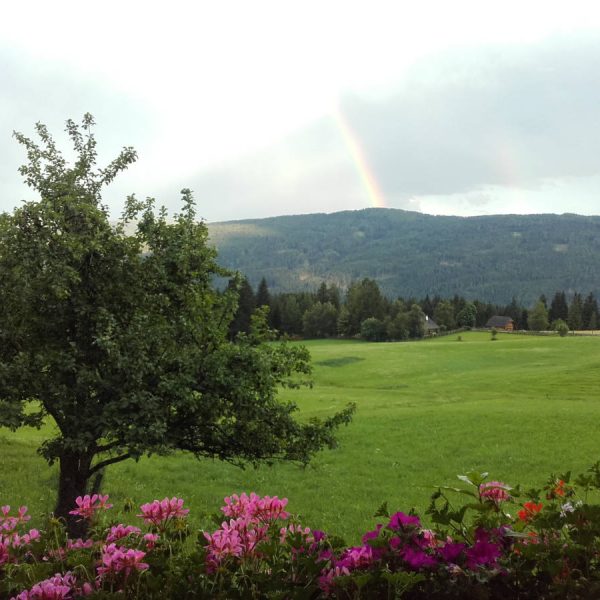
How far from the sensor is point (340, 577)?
9.89ft

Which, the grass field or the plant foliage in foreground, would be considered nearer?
the plant foliage in foreground

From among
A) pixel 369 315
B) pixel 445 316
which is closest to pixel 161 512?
pixel 369 315

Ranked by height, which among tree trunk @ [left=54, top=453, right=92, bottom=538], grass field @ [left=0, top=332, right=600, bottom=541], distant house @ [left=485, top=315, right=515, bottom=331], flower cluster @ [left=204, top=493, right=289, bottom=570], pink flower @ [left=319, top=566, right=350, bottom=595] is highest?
flower cluster @ [left=204, top=493, right=289, bottom=570]

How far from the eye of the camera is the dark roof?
150 metres

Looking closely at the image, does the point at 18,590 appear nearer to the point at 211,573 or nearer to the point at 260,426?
the point at 211,573

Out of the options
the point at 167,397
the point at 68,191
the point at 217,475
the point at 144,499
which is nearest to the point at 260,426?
the point at 167,397

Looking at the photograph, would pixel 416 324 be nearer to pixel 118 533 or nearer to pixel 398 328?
pixel 398 328

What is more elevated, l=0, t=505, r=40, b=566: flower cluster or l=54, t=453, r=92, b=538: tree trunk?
l=0, t=505, r=40, b=566: flower cluster

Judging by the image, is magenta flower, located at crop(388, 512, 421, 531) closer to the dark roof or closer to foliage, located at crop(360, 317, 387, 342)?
foliage, located at crop(360, 317, 387, 342)

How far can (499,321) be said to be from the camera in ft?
495

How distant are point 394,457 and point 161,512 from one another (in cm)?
1914

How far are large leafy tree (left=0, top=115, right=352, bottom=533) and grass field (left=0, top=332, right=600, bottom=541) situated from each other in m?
2.73

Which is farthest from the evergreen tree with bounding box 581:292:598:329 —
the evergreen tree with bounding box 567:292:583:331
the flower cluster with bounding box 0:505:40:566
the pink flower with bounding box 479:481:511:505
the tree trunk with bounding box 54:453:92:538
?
the flower cluster with bounding box 0:505:40:566

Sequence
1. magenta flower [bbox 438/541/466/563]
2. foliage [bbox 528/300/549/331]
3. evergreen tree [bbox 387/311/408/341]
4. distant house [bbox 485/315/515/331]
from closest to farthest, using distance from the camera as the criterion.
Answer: magenta flower [bbox 438/541/466/563] < evergreen tree [bbox 387/311/408/341] < foliage [bbox 528/300/549/331] < distant house [bbox 485/315/515/331]
